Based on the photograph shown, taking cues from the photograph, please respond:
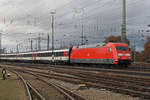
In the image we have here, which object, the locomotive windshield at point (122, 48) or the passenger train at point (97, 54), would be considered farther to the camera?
the locomotive windshield at point (122, 48)

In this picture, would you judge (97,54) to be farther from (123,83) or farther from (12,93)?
(12,93)

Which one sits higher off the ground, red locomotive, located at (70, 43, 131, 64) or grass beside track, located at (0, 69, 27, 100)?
Result: red locomotive, located at (70, 43, 131, 64)

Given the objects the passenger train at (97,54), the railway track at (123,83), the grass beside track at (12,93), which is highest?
the passenger train at (97,54)

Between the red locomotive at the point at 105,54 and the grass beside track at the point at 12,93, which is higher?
the red locomotive at the point at 105,54

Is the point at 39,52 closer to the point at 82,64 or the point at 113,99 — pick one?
the point at 82,64

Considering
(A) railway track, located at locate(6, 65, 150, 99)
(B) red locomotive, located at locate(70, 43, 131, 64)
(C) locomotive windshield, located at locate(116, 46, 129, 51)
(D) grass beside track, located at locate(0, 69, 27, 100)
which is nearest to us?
(D) grass beside track, located at locate(0, 69, 27, 100)

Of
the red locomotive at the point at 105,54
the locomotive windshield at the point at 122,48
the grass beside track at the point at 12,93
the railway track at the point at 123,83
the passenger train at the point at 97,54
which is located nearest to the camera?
the grass beside track at the point at 12,93

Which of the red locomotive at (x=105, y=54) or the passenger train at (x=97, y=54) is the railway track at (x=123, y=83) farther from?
the passenger train at (x=97, y=54)

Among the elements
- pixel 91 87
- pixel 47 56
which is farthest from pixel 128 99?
pixel 47 56

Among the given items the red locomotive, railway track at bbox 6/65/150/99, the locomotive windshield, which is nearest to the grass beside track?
railway track at bbox 6/65/150/99

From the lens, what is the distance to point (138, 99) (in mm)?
8750

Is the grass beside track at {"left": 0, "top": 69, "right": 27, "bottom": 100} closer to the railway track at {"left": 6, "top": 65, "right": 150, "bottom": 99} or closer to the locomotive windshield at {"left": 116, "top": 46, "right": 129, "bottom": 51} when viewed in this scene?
the railway track at {"left": 6, "top": 65, "right": 150, "bottom": 99}

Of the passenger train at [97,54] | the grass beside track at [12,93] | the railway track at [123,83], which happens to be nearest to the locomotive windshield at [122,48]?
the passenger train at [97,54]

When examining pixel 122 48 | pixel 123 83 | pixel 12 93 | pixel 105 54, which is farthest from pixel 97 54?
pixel 12 93
